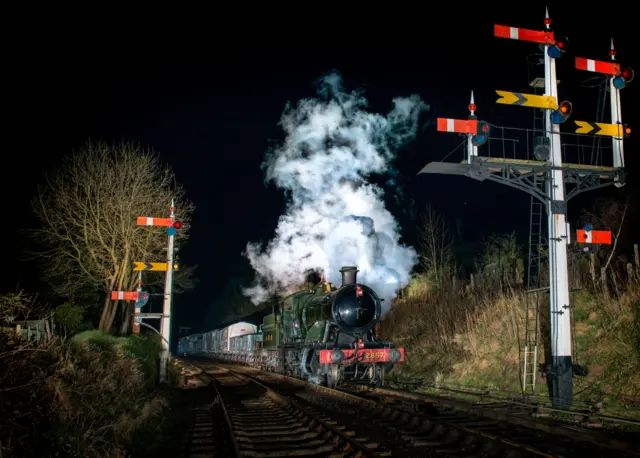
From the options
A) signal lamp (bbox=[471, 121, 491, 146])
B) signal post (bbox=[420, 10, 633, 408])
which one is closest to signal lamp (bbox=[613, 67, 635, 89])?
signal post (bbox=[420, 10, 633, 408])

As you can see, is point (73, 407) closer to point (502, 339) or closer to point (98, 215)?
point (502, 339)

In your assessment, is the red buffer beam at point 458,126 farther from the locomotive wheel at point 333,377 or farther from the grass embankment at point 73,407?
the grass embankment at point 73,407

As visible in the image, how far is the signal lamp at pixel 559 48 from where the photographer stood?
12.3 metres

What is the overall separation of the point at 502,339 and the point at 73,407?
11.6 m

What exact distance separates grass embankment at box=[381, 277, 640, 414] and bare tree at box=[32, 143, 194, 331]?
11803 mm

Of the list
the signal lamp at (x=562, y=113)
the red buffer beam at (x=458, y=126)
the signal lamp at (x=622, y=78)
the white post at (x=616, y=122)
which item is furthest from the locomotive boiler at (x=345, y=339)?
the signal lamp at (x=622, y=78)

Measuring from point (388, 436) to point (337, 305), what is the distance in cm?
740

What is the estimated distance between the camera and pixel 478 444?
7715mm

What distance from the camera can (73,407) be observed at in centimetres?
733

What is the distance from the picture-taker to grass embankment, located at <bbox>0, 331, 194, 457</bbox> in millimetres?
5789

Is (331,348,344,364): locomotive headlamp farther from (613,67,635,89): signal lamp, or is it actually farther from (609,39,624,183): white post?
(613,67,635,89): signal lamp

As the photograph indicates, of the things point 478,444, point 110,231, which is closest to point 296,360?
point 110,231

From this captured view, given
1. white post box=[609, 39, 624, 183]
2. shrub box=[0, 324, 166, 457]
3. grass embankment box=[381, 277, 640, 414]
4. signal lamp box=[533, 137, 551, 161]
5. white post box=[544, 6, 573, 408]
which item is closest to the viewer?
shrub box=[0, 324, 166, 457]

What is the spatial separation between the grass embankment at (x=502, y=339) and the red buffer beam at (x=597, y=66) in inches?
194
